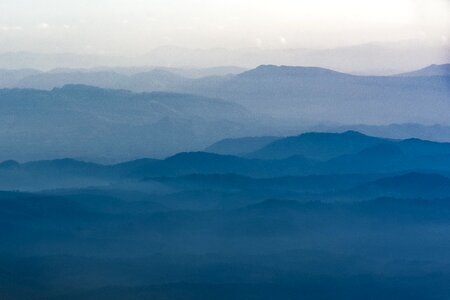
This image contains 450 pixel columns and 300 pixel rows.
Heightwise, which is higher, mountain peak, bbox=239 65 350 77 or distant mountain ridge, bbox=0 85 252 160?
mountain peak, bbox=239 65 350 77

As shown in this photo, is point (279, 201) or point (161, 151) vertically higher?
point (161, 151)

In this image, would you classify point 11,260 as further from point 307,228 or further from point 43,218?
point 307,228

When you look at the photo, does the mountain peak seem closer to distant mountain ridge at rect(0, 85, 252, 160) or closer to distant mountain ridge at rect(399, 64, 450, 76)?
distant mountain ridge at rect(0, 85, 252, 160)

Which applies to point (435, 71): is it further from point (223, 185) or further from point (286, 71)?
point (223, 185)

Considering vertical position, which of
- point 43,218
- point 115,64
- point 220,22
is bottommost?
point 43,218

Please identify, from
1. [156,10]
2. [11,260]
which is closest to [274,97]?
[156,10]

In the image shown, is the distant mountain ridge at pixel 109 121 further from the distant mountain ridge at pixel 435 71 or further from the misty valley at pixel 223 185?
the distant mountain ridge at pixel 435 71

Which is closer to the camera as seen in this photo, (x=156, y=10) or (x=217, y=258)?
(x=217, y=258)

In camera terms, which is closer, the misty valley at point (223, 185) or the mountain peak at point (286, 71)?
the misty valley at point (223, 185)

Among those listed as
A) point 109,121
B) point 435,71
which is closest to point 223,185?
point 109,121

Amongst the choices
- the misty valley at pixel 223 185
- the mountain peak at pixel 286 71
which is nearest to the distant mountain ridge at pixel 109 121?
the misty valley at pixel 223 185

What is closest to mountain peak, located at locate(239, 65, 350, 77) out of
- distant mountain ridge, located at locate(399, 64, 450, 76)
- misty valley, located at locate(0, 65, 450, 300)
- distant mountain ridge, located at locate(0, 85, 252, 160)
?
misty valley, located at locate(0, 65, 450, 300)
